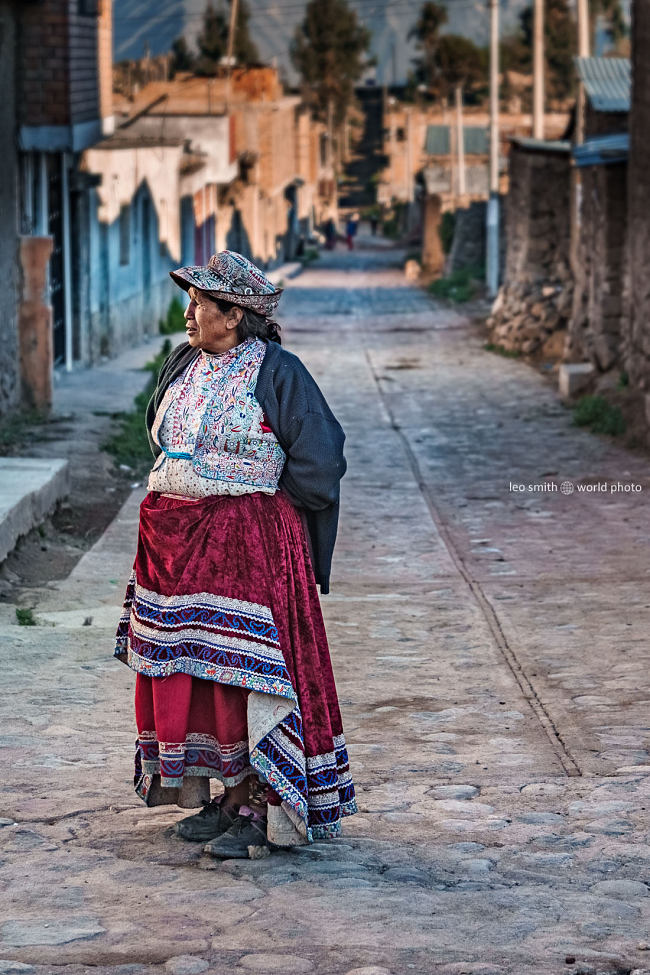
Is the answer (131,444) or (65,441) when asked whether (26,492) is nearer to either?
(65,441)

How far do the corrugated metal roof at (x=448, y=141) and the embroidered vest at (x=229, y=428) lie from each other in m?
49.6

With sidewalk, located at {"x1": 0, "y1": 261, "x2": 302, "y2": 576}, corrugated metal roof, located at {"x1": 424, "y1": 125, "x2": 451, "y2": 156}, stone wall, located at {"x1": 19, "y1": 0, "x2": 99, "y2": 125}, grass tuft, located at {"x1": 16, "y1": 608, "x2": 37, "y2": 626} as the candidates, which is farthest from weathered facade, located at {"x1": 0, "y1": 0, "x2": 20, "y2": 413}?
corrugated metal roof, located at {"x1": 424, "y1": 125, "x2": 451, "y2": 156}

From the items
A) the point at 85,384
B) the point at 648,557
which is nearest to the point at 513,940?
the point at 648,557

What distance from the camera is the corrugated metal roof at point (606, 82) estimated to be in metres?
19.4

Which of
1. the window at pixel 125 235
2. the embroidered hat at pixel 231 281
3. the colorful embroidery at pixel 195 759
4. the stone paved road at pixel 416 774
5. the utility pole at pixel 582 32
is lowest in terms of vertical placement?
the stone paved road at pixel 416 774

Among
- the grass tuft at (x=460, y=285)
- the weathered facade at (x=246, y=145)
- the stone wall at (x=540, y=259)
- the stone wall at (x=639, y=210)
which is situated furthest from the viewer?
the weathered facade at (x=246, y=145)

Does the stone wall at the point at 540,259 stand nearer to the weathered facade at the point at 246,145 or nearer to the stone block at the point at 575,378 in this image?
the stone block at the point at 575,378

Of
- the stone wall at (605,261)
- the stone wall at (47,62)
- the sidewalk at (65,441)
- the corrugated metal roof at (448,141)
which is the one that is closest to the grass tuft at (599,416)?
the stone wall at (605,261)

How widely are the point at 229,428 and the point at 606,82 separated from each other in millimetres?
18078

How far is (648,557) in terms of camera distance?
8.32m

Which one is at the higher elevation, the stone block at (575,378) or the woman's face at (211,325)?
the woman's face at (211,325)

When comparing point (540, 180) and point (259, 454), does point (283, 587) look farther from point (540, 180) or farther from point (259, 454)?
point (540, 180)

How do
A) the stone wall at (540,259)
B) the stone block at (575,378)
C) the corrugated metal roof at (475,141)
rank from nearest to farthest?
the stone block at (575,378), the stone wall at (540,259), the corrugated metal roof at (475,141)

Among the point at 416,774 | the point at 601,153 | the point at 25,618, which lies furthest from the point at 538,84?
the point at 416,774
